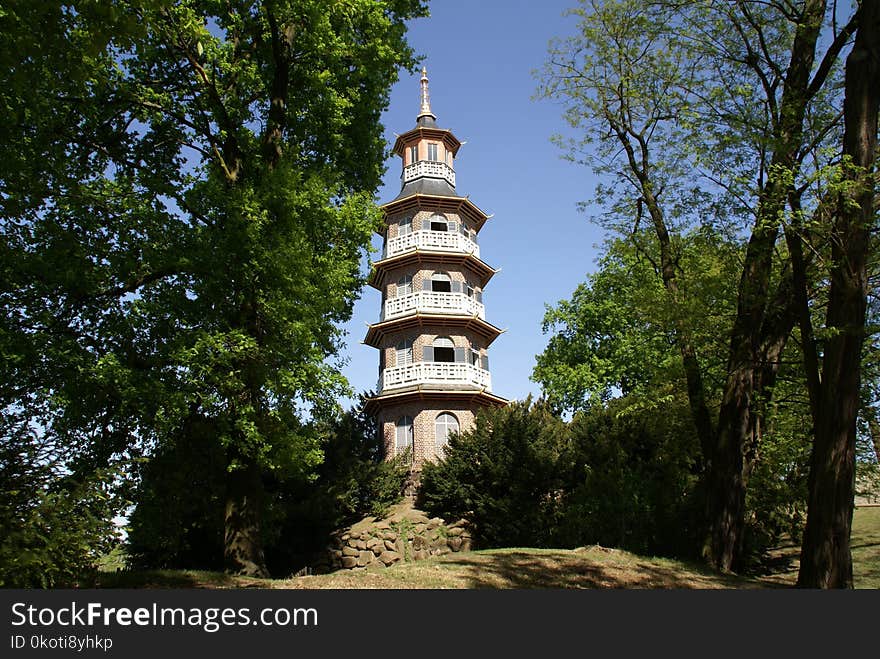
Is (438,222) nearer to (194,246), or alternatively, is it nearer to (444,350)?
(444,350)

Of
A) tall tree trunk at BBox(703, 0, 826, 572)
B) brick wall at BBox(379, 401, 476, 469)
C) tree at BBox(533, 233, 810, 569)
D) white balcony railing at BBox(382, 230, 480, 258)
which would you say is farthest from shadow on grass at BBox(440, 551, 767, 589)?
white balcony railing at BBox(382, 230, 480, 258)

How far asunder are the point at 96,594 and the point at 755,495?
15289 millimetres

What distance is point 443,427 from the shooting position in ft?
89.5

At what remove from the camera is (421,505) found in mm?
23359

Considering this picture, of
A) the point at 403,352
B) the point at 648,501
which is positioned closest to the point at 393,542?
the point at 648,501

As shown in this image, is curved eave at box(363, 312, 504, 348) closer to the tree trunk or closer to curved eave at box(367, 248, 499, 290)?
curved eave at box(367, 248, 499, 290)

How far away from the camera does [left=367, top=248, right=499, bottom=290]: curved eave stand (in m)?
29.0

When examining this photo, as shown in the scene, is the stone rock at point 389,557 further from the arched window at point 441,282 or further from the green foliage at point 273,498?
the arched window at point 441,282

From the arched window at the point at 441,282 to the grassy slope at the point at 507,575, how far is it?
1709 centimetres

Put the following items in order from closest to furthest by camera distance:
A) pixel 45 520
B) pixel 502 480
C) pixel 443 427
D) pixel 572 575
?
pixel 45 520 < pixel 572 575 < pixel 502 480 < pixel 443 427

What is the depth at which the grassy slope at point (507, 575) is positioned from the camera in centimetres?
897

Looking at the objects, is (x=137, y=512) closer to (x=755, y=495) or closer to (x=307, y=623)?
(x=307, y=623)

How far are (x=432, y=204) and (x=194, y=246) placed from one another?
20020mm

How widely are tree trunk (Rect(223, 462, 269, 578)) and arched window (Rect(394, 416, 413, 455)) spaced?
1492 cm
